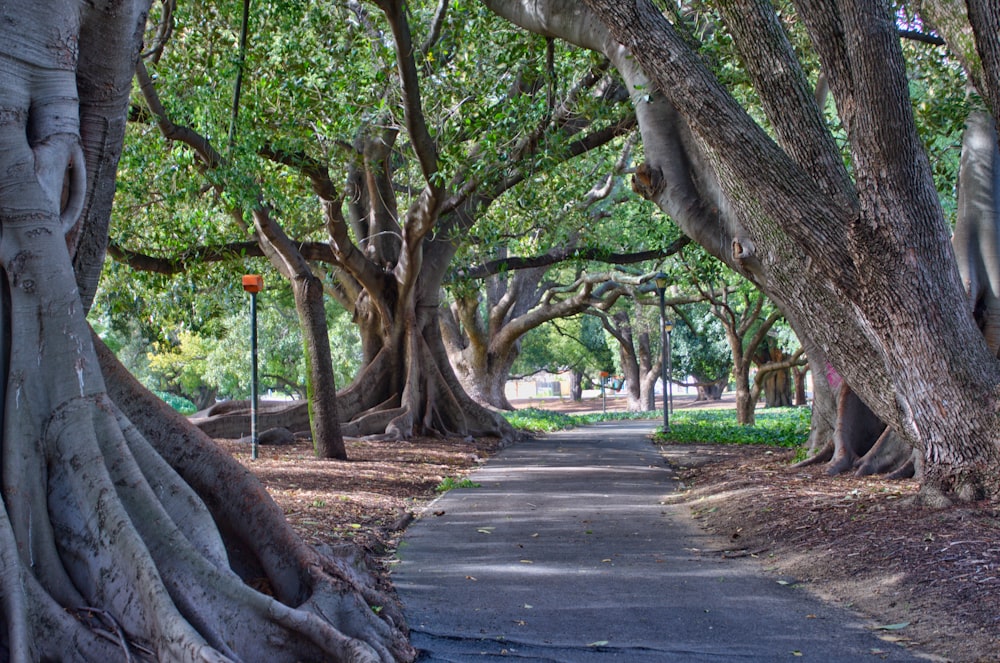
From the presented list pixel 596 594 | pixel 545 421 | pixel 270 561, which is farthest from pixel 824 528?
pixel 545 421

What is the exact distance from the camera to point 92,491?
13.7 feet

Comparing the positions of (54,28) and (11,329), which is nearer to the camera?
(11,329)

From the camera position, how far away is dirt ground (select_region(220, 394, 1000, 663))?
197 inches

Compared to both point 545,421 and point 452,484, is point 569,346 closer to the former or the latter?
point 545,421

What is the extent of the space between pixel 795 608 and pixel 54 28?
16.5 feet

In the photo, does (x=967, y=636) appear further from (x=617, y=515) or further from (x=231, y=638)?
(x=617, y=515)

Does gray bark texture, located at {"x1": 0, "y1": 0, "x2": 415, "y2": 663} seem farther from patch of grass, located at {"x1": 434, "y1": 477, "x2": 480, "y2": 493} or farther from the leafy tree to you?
the leafy tree

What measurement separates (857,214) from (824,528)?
2402mm

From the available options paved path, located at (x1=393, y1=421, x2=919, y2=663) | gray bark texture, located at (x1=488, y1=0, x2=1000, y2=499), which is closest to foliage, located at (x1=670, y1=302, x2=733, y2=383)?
paved path, located at (x1=393, y1=421, x2=919, y2=663)

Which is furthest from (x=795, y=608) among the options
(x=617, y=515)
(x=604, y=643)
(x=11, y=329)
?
(x=11, y=329)

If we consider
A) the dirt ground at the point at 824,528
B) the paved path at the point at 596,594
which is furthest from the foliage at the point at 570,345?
the paved path at the point at 596,594

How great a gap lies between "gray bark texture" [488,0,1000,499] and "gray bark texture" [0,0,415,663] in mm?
4346

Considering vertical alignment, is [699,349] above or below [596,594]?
above

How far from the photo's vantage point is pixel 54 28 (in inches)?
188
